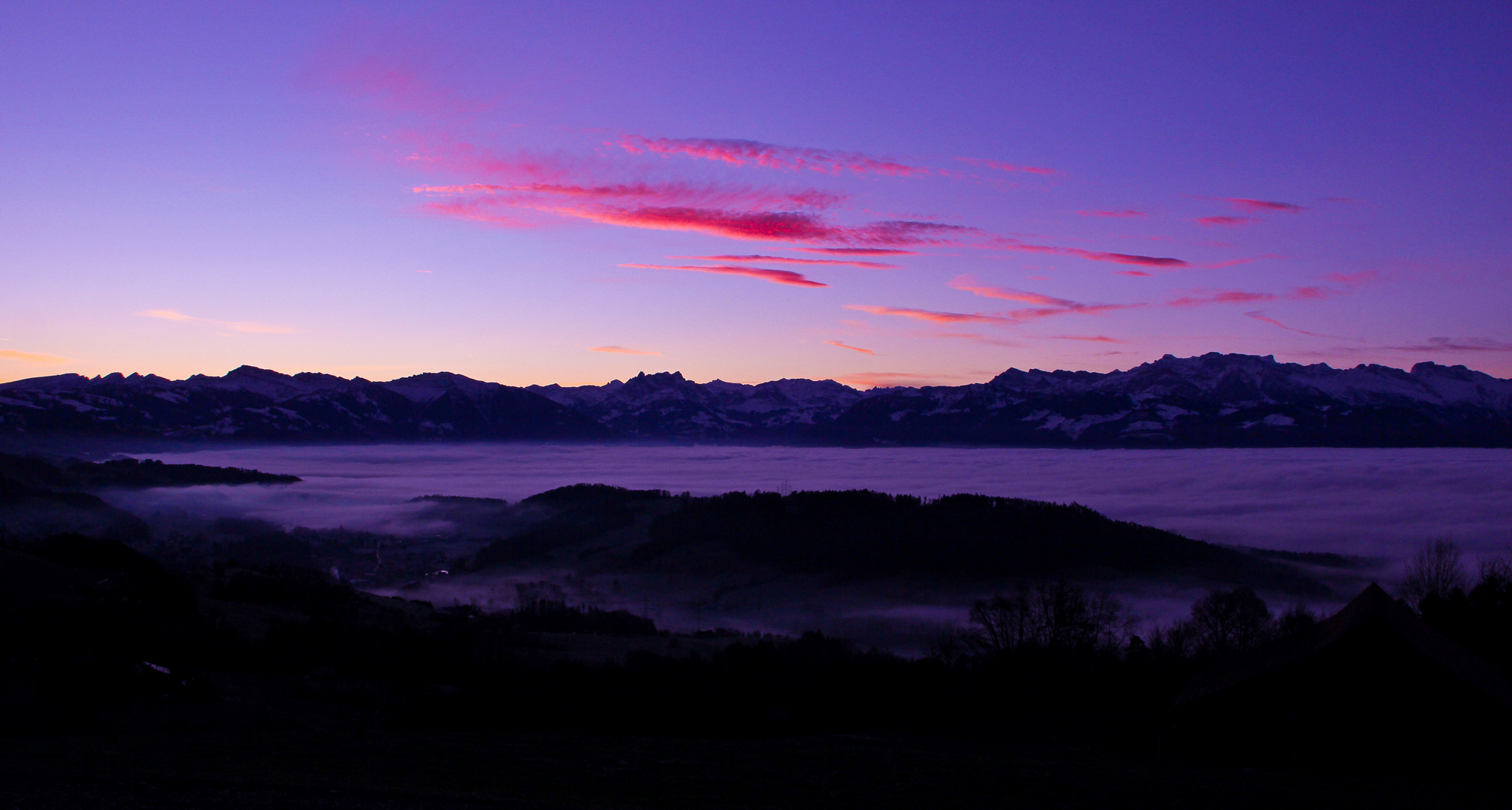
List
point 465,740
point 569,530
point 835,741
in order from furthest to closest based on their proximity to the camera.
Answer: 1. point 569,530
2. point 835,741
3. point 465,740

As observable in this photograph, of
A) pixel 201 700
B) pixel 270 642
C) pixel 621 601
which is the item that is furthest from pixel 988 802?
pixel 621 601

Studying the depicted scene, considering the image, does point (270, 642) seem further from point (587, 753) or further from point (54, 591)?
point (587, 753)

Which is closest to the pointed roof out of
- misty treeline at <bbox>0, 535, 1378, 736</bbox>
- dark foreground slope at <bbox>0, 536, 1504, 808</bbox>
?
dark foreground slope at <bbox>0, 536, 1504, 808</bbox>

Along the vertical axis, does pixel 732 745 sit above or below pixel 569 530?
above

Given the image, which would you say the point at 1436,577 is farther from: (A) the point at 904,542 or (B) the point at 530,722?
(A) the point at 904,542

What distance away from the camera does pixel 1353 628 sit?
24609mm

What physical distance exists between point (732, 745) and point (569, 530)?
587 feet

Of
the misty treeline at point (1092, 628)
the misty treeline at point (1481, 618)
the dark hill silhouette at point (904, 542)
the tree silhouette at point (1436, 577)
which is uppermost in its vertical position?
the misty treeline at point (1481, 618)

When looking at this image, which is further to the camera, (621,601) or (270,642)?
(621,601)

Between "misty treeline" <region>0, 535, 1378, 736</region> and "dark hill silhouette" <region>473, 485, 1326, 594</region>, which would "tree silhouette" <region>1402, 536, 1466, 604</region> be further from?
"dark hill silhouette" <region>473, 485, 1326, 594</region>

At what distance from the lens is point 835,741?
26828mm

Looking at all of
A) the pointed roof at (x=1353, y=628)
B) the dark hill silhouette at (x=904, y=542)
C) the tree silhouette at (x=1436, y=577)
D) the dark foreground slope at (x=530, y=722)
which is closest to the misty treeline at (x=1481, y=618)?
the tree silhouette at (x=1436, y=577)

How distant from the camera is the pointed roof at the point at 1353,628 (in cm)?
2388

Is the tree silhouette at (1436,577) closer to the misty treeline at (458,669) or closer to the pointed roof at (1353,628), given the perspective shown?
the misty treeline at (458,669)
